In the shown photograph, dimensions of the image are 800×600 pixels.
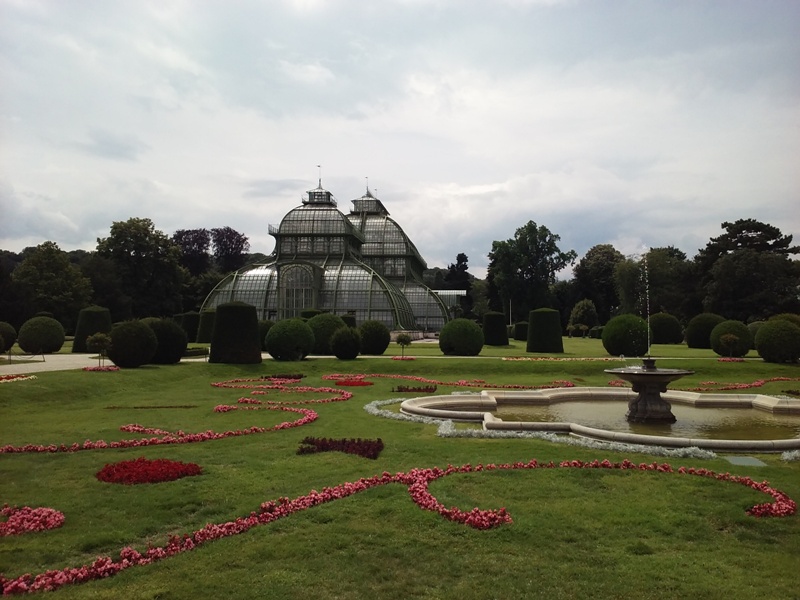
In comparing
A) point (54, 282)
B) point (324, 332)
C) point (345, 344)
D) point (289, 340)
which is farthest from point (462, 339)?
point (54, 282)

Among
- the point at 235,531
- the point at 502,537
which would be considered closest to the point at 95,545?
the point at 235,531

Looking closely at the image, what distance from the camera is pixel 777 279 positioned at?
166 feet

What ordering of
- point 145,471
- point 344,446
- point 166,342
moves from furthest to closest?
point 166,342 → point 344,446 → point 145,471

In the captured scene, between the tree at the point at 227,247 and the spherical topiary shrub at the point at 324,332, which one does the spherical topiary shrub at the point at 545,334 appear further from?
the tree at the point at 227,247

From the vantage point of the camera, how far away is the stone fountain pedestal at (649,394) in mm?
13438

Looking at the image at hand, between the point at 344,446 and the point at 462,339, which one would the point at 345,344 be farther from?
the point at 344,446

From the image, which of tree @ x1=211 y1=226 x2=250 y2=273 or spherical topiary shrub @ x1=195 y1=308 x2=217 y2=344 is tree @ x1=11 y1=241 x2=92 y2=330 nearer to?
spherical topiary shrub @ x1=195 y1=308 x2=217 y2=344

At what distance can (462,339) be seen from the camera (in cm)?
3372

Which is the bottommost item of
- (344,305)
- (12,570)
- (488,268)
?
(12,570)

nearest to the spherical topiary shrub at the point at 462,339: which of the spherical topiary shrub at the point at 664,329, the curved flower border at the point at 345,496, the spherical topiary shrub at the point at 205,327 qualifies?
the spherical topiary shrub at the point at 664,329

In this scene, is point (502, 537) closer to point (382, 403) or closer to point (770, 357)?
point (382, 403)

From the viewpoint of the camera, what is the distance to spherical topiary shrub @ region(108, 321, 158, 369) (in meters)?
22.9

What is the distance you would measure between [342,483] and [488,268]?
250 feet

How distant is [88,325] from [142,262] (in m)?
26.1
